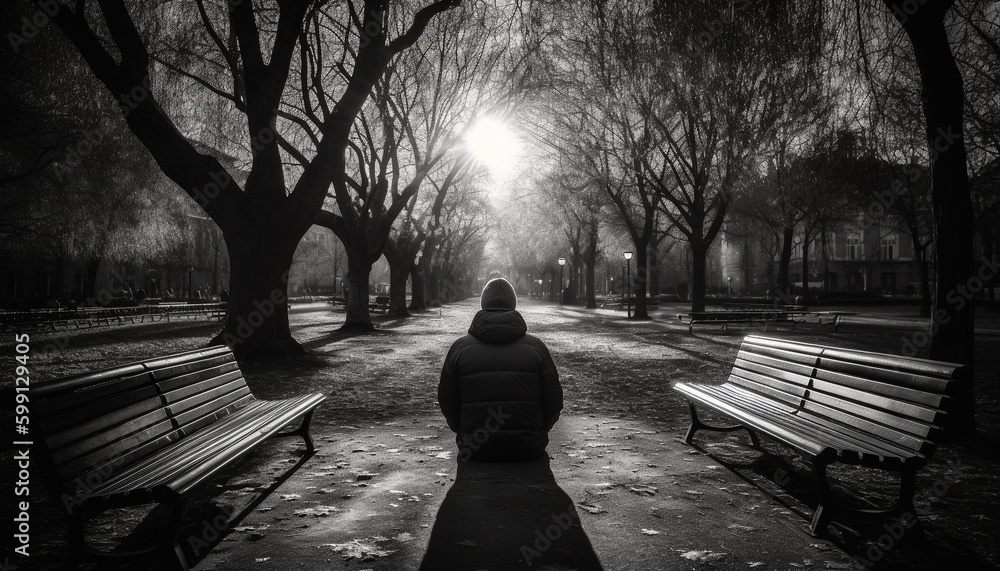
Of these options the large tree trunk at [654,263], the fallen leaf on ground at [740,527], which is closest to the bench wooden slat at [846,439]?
the fallen leaf on ground at [740,527]

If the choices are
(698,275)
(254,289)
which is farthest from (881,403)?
(698,275)

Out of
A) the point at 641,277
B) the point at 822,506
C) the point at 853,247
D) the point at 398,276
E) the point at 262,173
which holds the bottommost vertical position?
the point at 822,506

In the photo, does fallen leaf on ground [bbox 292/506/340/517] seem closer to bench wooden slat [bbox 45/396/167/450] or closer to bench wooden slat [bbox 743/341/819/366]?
bench wooden slat [bbox 45/396/167/450]

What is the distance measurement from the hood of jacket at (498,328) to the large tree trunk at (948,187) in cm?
390

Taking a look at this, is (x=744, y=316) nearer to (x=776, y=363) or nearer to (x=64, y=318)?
(x=776, y=363)

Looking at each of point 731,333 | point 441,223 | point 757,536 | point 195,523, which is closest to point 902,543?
point 757,536

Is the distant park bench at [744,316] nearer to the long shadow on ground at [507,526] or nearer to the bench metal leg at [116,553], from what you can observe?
the long shadow on ground at [507,526]

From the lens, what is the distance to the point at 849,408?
421cm

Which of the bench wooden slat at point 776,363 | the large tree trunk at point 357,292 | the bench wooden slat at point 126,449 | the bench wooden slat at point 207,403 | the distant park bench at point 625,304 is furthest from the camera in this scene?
the distant park bench at point 625,304

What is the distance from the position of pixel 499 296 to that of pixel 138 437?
242 cm

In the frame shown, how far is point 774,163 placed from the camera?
2877 cm

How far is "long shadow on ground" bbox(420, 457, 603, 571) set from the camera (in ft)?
10.4

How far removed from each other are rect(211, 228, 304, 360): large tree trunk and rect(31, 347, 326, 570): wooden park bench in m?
6.19

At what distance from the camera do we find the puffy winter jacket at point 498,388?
4.53 meters
